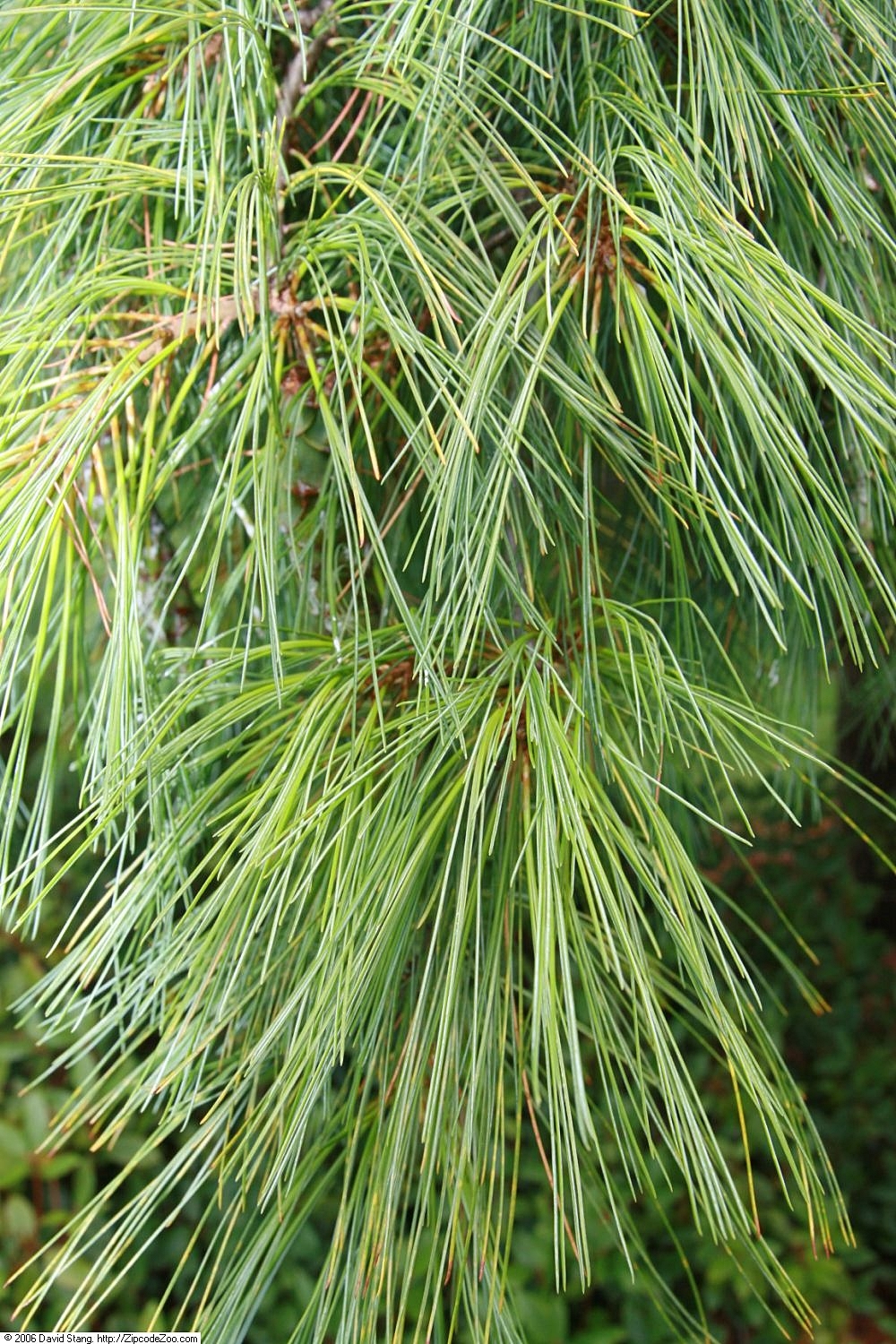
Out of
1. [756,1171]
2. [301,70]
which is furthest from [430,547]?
[756,1171]

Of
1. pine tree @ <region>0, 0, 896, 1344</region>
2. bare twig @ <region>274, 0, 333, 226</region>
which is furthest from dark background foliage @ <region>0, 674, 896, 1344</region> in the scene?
bare twig @ <region>274, 0, 333, 226</region>

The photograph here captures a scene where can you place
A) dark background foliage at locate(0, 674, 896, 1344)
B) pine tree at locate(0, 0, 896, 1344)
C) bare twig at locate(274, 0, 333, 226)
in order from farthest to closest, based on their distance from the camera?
1. dark background foliage at locate(0, 674, 896, 1344)
2. bare twig at locate(274, 0, 333, 226)
3. pine tree at locate(0, 0, 896, 1344)

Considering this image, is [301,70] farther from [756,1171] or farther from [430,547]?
[756,1171]

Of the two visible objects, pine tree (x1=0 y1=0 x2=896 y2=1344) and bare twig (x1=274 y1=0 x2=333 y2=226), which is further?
bare twig (x1=274 y1=0 x2=333 y2=226)

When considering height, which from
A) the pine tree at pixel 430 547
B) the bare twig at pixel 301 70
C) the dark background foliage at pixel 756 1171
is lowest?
the dark background foliage at pixel 756 1171

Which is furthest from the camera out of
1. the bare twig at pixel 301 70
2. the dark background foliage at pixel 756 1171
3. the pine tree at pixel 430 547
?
the dark background foliage at pixel 756 1171

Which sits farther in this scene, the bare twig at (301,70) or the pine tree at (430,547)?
the bare twig at (301,70)

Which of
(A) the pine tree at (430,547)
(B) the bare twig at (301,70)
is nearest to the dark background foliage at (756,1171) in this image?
(A) the pine tree at (430,547)

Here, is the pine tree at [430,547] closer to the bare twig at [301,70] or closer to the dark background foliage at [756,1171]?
the bare twig at [301,70]

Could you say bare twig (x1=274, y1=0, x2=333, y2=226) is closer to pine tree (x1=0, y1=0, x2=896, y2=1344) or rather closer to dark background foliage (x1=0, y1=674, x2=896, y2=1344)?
pine tree (x1=0, y1=0, x2=896, y2=1344)
